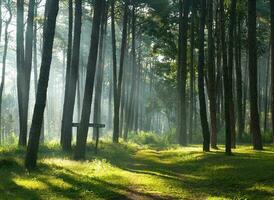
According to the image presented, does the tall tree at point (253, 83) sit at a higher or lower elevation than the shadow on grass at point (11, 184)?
higher

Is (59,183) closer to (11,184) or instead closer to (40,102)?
(11,184)

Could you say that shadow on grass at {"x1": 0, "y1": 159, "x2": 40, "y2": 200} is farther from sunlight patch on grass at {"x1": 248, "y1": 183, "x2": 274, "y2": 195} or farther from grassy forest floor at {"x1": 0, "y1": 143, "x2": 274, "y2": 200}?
sunlight patch on grass at {"x1": 248, "y1": 183, "x2": 274, "y2": 195}

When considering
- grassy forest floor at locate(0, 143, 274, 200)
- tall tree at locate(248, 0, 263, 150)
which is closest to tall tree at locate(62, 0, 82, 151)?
grassy forest floor at locate(0, 143, 274, 200)

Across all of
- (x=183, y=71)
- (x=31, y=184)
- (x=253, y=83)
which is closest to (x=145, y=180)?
(x=31, y=184)

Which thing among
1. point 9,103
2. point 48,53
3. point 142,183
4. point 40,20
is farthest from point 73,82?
point 9,103

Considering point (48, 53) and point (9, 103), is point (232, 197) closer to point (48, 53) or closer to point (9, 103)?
point (48, 53)

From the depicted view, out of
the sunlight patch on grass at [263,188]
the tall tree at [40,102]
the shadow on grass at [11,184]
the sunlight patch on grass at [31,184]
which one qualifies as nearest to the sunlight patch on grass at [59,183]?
the sunlight patch on grass at [31,184]

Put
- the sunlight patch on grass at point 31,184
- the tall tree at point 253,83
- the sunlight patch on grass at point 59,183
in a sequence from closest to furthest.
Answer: the sunlight patch on grass at point 31,184 < the sunlight patch on grass at point 59,183 < the tall tree at point 253,83

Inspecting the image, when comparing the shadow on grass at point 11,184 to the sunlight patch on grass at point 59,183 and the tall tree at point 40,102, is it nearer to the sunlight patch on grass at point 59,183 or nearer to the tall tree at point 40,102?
the tall tree at point 40,102

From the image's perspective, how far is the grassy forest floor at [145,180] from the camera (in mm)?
11000

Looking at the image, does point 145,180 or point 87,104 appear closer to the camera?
point 145,180

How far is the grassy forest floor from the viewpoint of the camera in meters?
11.0

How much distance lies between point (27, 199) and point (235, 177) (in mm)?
6018

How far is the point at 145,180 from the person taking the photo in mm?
13531
